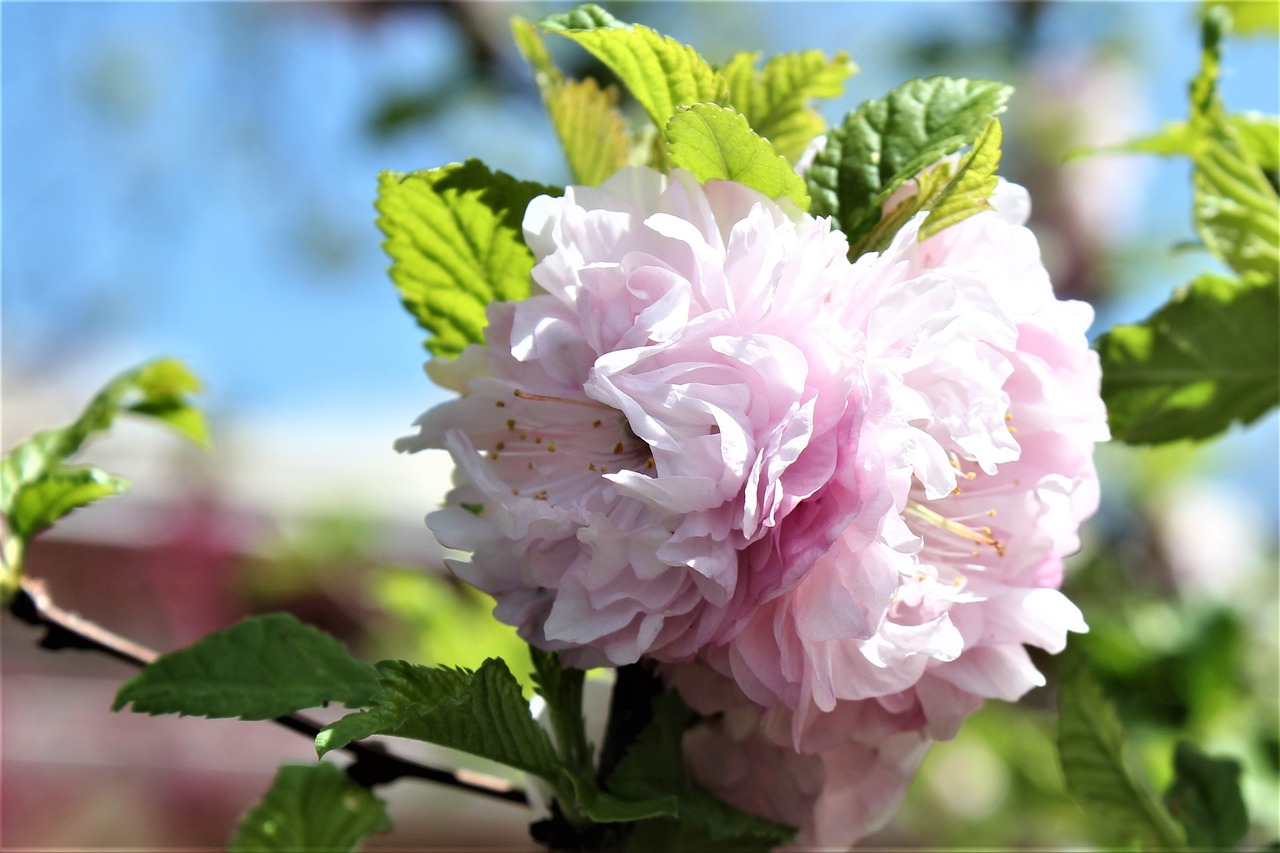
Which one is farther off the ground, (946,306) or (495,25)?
(495,25)

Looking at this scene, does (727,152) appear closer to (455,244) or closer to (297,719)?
(455,244)

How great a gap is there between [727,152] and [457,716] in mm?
204

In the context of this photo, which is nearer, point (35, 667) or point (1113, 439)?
point (1113, 439)

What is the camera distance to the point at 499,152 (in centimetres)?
211

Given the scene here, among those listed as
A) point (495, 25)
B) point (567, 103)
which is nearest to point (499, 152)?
point (495, 25)

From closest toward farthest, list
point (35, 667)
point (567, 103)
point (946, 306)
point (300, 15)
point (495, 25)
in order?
point (946, 306) → point (567, 103) → point (495, 25) → point (35, 667) → point (300, 15)

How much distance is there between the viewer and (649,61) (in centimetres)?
37

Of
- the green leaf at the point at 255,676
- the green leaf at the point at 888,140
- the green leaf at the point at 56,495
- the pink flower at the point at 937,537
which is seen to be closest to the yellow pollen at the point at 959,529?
the pink flower at the point at 937,537

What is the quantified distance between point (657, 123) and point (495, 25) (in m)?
1.78

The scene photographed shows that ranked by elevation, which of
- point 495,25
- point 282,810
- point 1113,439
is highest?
point 495,25

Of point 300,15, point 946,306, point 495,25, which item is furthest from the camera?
point 300,15

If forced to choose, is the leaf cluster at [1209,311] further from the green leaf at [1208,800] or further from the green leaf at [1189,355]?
the green leaf at [1208,800]

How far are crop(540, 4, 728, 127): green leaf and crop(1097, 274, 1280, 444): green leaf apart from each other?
276 mm

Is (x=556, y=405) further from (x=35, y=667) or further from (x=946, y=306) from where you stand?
(x=35, y=667)
